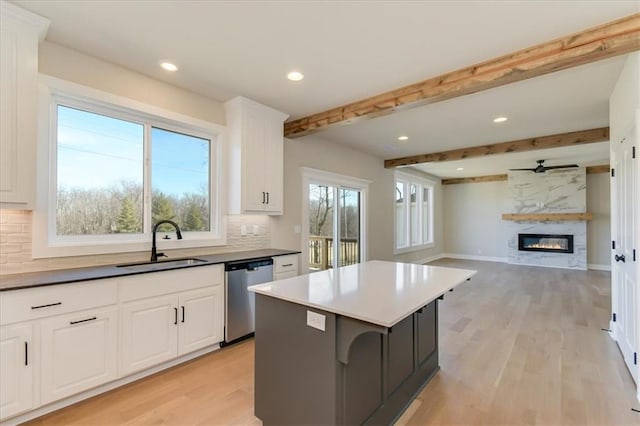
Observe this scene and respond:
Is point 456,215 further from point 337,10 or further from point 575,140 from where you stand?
point 337,10

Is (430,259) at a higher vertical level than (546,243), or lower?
lower

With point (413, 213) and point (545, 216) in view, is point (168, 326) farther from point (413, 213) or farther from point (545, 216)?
point (545, 216)

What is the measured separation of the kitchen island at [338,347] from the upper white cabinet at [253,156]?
1715mm

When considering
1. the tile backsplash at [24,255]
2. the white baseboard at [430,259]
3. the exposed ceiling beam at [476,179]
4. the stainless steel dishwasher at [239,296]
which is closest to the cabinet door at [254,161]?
the stainless steel dishwasher at [239,296]

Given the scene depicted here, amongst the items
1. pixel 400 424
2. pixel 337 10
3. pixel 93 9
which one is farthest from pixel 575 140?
pixel 93 9

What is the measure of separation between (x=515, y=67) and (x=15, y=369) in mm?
4222

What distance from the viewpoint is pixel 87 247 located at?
263 centimetres

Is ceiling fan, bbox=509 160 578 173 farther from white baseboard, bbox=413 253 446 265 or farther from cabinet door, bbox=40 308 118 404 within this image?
cabinet door, bbox=40 308 118 404

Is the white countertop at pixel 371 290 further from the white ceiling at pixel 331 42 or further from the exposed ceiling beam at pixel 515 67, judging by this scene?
the white ceiling at pixel 331 42

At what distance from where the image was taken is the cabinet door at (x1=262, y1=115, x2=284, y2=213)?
12.6ft

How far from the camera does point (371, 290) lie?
6.28 ft

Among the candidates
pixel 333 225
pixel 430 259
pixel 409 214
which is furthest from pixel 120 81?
pixel 430 259

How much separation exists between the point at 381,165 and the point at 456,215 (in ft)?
15.7

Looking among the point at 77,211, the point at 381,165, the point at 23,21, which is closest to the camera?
the point at 23,21
